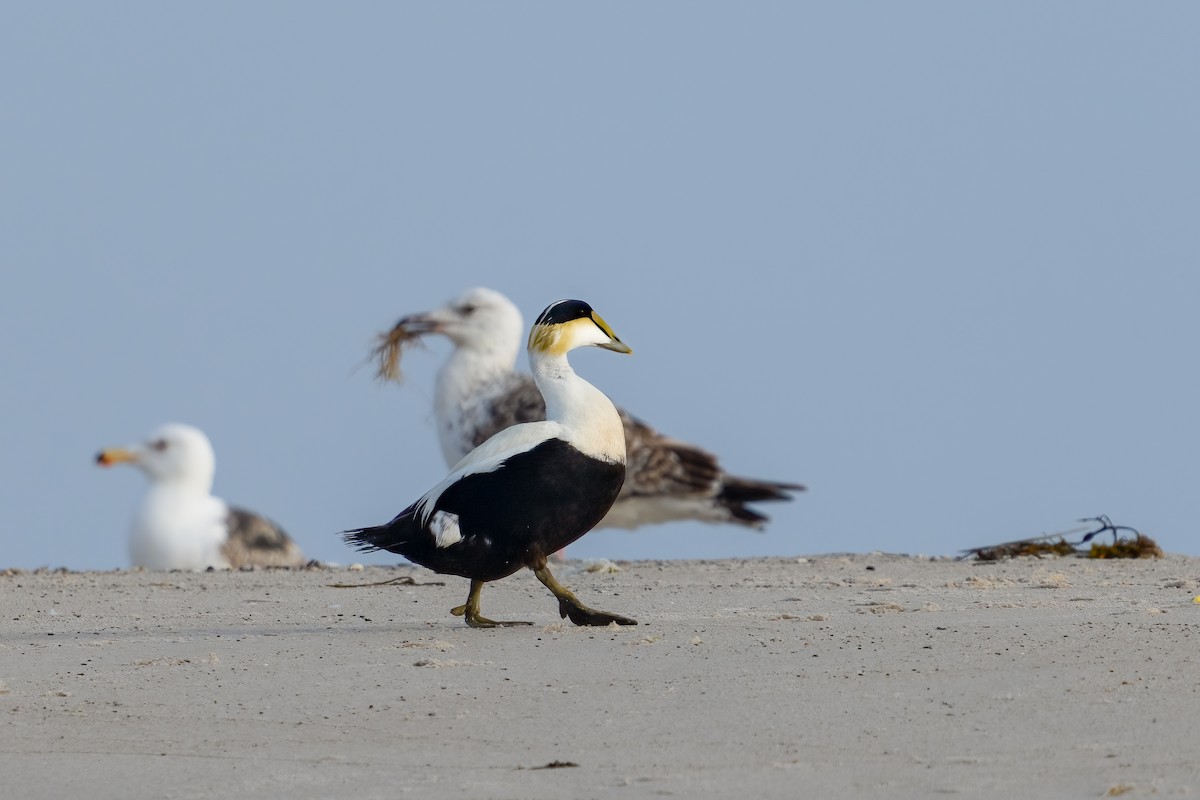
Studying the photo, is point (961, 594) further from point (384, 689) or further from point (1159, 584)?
point (384, 689)

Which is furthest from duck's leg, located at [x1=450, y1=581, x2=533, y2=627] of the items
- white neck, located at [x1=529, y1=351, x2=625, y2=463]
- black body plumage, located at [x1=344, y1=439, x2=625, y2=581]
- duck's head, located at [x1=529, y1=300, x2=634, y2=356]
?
duck's head, located at [x1=529, y1=300, x2=634, y2=356]

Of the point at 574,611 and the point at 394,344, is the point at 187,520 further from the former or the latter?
the point at 574,611

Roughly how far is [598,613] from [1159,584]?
2666mm

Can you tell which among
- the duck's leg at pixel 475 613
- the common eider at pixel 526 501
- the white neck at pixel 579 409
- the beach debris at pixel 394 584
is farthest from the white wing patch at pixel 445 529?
the beach debris at pixel 394 584

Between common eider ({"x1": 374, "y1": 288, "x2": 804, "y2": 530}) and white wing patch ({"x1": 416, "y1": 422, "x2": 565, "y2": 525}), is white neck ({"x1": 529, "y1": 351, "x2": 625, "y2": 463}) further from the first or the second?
common eider ({"x1": 374, "y1": 288, "x2": 804, "y2": 530})

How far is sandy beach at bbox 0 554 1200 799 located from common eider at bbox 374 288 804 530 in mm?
7168

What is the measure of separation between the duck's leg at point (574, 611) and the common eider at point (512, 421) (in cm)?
780

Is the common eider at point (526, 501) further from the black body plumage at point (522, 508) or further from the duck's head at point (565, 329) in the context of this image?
the duck's head at point (565, 329)

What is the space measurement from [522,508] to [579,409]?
45cm

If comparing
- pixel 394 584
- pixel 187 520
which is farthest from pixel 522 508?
pixel 187 520

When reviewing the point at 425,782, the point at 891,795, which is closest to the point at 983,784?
the point at 891,795

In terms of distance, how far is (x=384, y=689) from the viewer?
212 inches

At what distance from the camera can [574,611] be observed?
645 cm

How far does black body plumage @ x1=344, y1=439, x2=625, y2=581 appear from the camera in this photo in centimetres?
634
